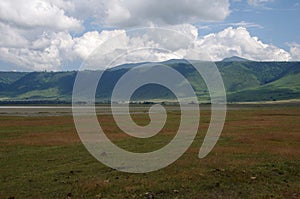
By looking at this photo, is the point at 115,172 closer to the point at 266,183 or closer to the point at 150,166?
the point at 150,166

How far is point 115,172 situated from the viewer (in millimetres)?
25938

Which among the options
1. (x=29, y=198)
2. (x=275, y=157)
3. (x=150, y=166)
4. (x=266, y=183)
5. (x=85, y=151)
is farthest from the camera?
(x=85, y=151)

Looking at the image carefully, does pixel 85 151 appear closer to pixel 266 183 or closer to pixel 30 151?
pixel 30 151

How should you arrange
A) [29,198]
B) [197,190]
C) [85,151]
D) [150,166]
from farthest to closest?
[85,151]
[150,166]
[197,190]
[29,198]

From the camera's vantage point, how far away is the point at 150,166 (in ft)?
92.4

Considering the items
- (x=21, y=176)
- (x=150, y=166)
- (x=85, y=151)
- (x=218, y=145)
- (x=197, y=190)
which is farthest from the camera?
(x=218, y=145)

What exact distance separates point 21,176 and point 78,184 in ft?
18.2

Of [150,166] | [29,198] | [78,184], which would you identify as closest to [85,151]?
[150,166]

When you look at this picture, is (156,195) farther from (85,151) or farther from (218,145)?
(218,145)

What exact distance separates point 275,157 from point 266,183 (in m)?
10.4

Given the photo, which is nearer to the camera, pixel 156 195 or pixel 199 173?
pixel 156 195

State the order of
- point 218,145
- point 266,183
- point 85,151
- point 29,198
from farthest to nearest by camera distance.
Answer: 1. point 218,145
2. point 85,151
3. point 266,183
4. point 29,198

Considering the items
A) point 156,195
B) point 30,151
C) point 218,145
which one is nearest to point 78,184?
point 156,195

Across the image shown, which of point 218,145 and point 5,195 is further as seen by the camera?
point 218,145
